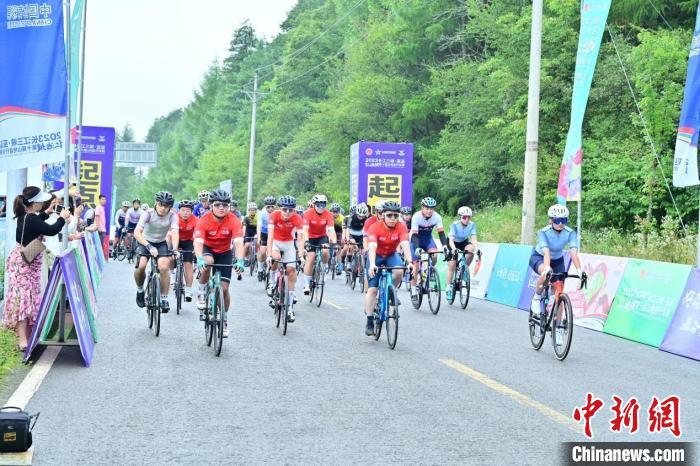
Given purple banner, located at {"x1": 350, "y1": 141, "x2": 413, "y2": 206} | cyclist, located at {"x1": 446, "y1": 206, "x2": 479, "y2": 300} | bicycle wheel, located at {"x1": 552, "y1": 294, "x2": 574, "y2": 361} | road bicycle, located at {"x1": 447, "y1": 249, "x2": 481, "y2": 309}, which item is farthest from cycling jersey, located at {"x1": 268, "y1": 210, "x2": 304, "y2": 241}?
purple banner, located at {"x1": 350, "y1": 141, "x2": 413, "y2": 206}

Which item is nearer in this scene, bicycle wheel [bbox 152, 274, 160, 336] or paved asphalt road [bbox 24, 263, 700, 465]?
paved asphalt road [bbox 24, 263, 700, 465]

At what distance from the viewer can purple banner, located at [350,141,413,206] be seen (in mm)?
35844

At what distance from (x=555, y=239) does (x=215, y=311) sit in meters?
4.50

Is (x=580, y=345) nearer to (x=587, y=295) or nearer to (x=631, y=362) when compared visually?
(x=631, y=362)

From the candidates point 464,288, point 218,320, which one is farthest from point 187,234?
point 464,288

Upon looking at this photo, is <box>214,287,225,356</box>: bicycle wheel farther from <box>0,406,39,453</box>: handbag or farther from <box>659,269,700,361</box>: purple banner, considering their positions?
<box>659,269,700,361</box>: purple banner

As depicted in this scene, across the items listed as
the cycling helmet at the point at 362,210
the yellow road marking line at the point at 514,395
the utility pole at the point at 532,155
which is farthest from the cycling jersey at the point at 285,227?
the utility pole at the point at 532,155

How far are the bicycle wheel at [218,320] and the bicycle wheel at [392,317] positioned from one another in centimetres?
223

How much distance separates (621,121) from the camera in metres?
32.4

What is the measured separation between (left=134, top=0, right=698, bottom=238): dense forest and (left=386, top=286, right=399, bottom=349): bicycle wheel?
1627 centimetres

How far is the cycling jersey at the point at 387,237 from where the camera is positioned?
13.4 metres

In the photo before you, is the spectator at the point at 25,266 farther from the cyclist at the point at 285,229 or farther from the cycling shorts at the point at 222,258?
the cyclist at the point at 285,229

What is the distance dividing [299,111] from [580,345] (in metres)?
68.2

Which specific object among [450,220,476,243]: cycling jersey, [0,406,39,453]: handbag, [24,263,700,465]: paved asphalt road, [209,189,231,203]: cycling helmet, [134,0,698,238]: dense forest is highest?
[134,0,698,238]: dense forest
